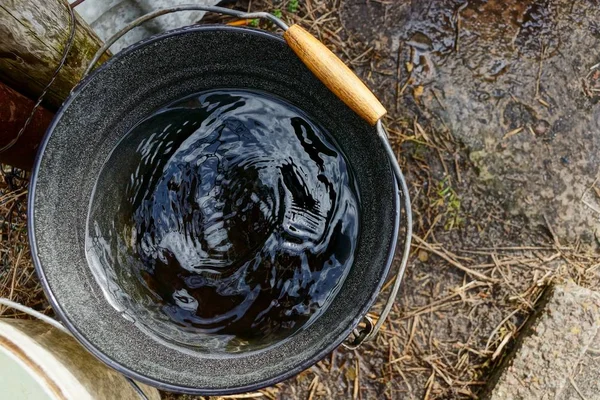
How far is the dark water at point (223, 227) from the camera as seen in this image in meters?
1.33

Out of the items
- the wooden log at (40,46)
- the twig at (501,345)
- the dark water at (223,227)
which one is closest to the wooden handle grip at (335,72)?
the dark water at (223,227)

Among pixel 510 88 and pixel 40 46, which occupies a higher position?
pixel 40 46

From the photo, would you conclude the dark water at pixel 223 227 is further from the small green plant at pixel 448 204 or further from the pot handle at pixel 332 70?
the small green plant at pixel 448 204

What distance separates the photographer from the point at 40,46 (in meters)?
1.17

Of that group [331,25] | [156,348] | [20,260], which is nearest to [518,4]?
[331,25]

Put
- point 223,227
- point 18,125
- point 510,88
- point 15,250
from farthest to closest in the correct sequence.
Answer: point 510,88 < point 15,250 < point 223,227 < point 18,125

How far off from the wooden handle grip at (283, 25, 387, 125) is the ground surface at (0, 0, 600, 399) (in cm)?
63

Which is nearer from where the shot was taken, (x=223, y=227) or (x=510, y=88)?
(x=223, y=227)

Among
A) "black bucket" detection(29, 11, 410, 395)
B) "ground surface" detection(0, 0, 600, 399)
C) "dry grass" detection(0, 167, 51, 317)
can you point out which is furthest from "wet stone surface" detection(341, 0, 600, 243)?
"dry grass" detection(0, 167, 51, 317)

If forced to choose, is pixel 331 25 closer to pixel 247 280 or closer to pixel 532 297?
pixel 247 280

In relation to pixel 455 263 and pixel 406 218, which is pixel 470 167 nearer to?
pixel 455 263

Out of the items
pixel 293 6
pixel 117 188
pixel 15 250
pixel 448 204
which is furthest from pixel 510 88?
pixel 15 250

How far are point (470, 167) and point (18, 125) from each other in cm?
134

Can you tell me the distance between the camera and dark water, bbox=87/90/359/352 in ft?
4.35
